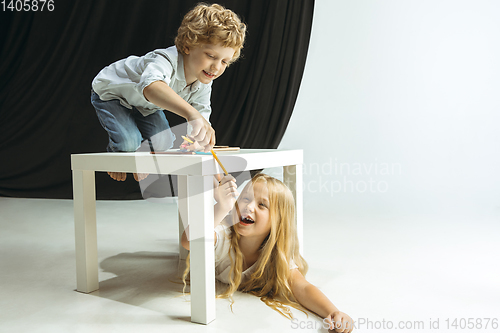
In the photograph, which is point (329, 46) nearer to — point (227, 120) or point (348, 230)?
point (227, 120)

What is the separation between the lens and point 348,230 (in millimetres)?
1641

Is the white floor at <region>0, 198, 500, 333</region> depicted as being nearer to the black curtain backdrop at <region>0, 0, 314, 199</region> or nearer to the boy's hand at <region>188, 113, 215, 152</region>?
the boy's hand at <region>188, 113, 215, 152</region>

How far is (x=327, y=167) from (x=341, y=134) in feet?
0.68

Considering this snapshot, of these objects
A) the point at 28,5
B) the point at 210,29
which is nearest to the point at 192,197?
the point at 210,29

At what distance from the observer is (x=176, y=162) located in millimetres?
838

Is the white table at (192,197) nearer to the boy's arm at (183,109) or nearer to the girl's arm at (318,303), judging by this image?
the boy's arm at (183,109)

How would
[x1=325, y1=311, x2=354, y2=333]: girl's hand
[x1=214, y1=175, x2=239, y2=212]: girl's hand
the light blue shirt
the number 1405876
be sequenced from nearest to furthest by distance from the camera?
1. [x1=325, y1=311, x2=354, y2=333]: girl's hand
2. [x1=214, y1=175, x2=239, y2=212]: girl's hand
3. the light blue shirt
4. the number 1405876

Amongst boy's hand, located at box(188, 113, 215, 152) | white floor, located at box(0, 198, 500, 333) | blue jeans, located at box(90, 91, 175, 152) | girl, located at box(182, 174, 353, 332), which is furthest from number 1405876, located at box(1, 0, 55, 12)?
girl, located at box(182, 174, 353, 332)

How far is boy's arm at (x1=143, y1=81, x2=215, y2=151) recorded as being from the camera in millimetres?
941

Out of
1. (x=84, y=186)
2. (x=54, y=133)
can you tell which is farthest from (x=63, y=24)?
(x=84, y=186)

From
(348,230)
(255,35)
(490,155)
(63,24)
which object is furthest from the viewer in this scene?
(63,24)

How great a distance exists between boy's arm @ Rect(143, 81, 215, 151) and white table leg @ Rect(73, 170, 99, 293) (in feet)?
0.80

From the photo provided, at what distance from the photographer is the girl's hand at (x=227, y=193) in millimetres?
894

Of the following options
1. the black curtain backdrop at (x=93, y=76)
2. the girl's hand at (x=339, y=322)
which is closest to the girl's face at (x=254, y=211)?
the girl's hand at (x=339, y=322)
